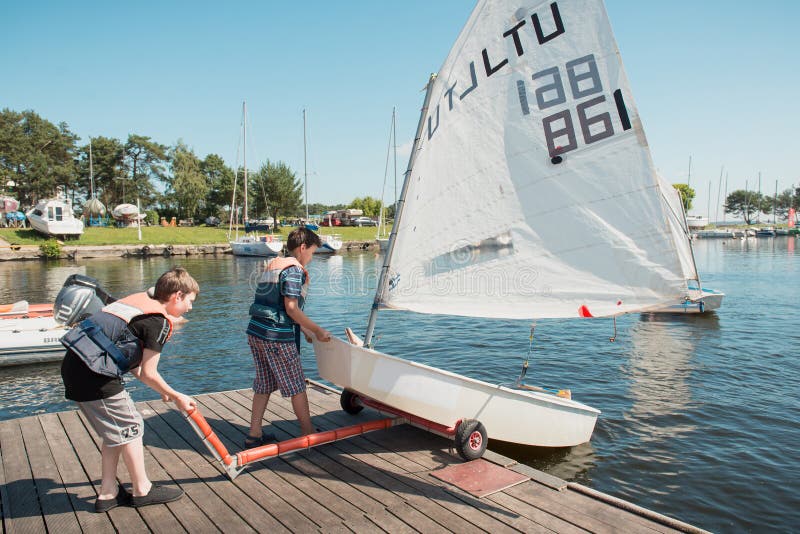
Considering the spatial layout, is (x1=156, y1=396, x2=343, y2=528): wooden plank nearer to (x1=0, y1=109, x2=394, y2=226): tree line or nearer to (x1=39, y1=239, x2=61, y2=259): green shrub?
(x1=39, y1=239, x2=61, y2=259): green shrub

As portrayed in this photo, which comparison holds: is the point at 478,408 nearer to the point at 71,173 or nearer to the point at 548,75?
the point at 548,75

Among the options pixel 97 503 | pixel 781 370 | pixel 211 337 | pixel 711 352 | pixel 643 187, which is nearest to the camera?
pixel 97 503

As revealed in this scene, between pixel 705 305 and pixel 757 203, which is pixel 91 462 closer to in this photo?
pixel 705 305

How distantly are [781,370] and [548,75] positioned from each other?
33.2 feet

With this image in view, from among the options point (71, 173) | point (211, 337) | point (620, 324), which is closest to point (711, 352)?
point (620, 324)

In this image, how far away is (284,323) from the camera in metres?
4.84

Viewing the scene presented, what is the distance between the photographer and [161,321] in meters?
3.88

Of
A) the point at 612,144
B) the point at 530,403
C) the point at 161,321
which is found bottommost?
the point at 530,403

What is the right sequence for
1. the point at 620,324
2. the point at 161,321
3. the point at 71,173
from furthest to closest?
the point at 71,173 → the point at 620,324 → the point at 161,321

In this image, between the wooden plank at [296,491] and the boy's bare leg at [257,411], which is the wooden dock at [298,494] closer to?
the wooden plank at [296,491]

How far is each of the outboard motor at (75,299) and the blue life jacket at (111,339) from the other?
2161mm

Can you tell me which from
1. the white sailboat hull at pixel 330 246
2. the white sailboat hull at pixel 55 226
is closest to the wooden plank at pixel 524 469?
the white sailboat hull at pixel 330 246

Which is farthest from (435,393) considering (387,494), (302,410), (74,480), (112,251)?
(112,251)

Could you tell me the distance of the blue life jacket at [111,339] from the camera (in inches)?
147
